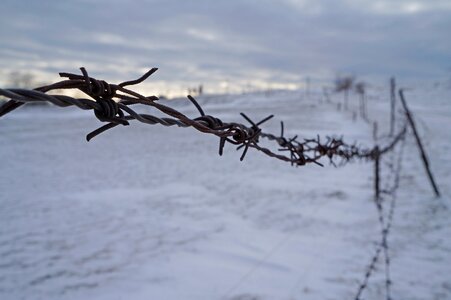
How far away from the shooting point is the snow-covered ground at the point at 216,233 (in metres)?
3.23

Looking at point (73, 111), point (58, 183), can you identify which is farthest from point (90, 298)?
point (73, 111)

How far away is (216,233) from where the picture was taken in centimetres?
459

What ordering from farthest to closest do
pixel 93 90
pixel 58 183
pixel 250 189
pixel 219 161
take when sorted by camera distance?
1. pixel 219 161
2. pixel 58 183
3. pixel 250 189
4. pixel 93 90

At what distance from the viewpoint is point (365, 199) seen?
5.86m

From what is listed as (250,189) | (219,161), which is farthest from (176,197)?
(219,161)

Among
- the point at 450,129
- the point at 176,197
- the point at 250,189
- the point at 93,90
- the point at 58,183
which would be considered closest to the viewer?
the point at 93,90

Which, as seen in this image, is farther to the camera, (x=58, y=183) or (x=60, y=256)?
(x=58, y=183)

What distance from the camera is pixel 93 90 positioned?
71 centimetres

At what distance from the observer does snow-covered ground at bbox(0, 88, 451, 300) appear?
10.6 ft

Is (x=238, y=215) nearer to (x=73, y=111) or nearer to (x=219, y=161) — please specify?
(x=219, y=161)

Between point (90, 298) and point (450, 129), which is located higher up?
point (450, 129)

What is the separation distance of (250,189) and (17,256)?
411 cm

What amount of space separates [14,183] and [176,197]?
13.7 ft

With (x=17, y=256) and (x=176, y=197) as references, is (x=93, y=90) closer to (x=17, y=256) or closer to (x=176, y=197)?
(x=17, y=256)
